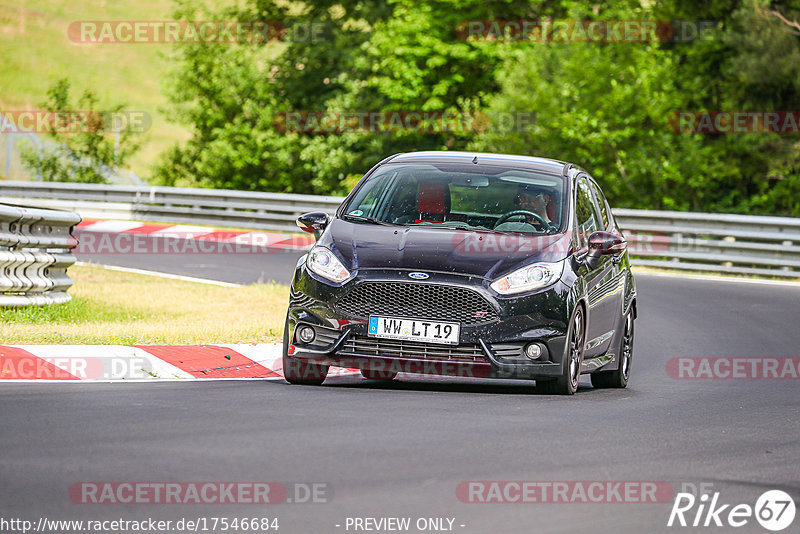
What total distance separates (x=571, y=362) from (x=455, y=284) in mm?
1044

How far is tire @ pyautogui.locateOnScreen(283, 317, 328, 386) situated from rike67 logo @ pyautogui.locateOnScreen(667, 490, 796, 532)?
4.01 metres

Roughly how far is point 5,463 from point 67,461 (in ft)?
0.88

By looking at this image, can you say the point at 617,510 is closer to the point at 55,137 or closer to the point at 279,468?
the point at 279,468

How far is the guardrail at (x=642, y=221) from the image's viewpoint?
949 inches

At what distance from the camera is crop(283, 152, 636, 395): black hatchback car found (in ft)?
30.7

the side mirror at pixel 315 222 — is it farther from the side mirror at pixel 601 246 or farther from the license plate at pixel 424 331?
the side mirror at pixel 601 246

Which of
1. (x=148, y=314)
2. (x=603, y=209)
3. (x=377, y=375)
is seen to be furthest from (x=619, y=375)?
(x=148, y=314)

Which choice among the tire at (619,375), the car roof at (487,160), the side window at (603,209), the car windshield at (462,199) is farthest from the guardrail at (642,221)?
the car windshield at (462,199)

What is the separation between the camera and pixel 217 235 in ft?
91.7

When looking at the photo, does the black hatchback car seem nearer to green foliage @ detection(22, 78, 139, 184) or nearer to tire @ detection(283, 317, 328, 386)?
tire @ detection(283, 317, 328, 386)

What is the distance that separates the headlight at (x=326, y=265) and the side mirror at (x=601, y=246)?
75.5 inches

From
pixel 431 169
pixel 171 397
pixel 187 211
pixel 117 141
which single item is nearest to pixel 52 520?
pixel 171 397

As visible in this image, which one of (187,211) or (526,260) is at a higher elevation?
(526,260)

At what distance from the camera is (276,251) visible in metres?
26.0
